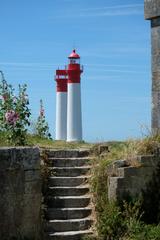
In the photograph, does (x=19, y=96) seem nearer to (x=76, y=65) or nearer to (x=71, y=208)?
(x=71, y=208)

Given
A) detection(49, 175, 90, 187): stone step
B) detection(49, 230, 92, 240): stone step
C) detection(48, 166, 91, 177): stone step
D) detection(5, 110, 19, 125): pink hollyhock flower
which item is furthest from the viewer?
detection(5, 110, 19, 125): pink hollyhock flower

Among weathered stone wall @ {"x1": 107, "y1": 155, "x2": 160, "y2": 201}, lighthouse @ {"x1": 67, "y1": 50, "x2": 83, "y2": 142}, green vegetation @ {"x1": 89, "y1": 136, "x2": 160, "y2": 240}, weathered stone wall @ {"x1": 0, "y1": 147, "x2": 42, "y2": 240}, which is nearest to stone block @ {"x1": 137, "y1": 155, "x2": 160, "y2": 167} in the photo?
weathered stone wall @ {"x1": 107, "y1": 155, "x2": 160, "y2": 201}

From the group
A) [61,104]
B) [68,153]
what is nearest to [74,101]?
[61,104]

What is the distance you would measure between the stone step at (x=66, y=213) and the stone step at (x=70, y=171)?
875mm

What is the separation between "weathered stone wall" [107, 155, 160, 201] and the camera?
922 centimetres

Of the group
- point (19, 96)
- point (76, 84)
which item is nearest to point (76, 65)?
point (76, 84)

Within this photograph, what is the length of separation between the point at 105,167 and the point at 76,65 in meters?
11.9

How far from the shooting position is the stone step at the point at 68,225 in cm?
911

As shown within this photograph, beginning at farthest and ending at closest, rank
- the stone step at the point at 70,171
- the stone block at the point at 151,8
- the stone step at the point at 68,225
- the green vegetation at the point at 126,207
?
the stone block at the point at 151,8, the stone step at the point at 70,171, the stone step at the point at 68,225, the green vegetation at the point at 126,207

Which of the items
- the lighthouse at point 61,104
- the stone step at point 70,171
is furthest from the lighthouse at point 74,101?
the stone step at point 70,171

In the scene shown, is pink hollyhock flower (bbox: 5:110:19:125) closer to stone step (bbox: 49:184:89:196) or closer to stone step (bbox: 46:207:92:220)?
stone step (bbox: 49:184:89:196)

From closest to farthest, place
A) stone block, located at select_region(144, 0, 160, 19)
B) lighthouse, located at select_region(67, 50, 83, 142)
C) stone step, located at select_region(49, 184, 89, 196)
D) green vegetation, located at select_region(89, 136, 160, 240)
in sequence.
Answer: green vegetation, located at select_region(89, 136, 160, 240) → stone step, located at select_region(49, 184, 89, 196) → stone block, located at select_region(144, 0, 160, 19) → lighthouse, located at select_region(67, 50, 83, 142)

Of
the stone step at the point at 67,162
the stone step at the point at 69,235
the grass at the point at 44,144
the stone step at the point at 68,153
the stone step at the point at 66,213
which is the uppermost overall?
the grass at the point at 44,144

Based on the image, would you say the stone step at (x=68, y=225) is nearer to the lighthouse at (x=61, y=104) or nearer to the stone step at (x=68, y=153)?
the stone step at (x=68, y=153)
